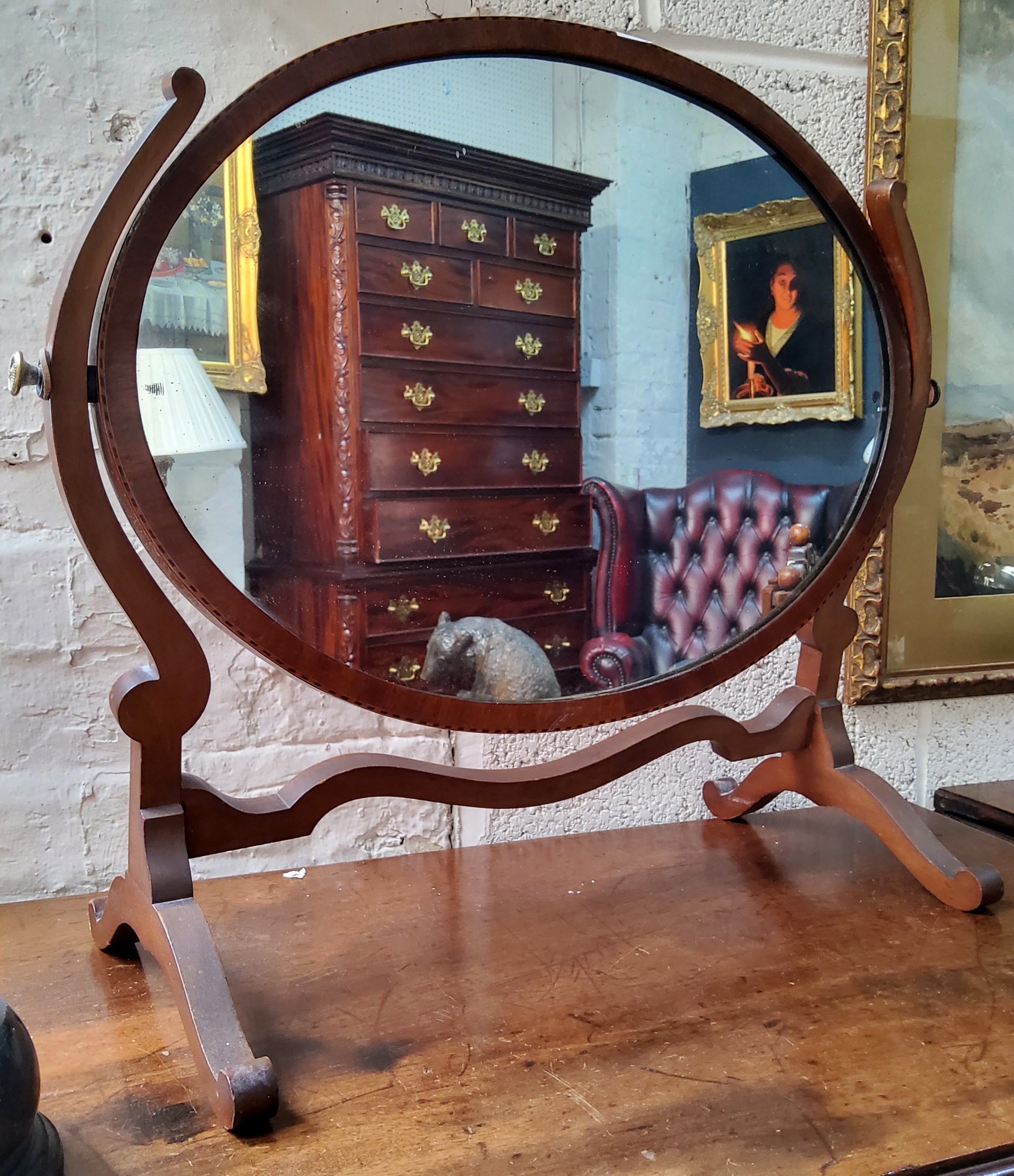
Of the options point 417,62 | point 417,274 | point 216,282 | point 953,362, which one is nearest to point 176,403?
point 216,282

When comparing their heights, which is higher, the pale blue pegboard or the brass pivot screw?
the pale blue pegboard

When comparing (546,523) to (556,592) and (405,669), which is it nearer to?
(556,592)

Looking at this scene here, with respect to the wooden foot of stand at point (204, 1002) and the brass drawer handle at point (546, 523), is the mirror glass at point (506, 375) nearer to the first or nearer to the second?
the brass drawer handle at point (546, 523)

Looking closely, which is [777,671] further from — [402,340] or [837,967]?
[402,340]

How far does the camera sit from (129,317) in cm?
64

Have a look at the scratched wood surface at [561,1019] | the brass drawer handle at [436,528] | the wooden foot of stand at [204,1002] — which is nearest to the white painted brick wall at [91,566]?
the scratched wood surface at [561,1019]

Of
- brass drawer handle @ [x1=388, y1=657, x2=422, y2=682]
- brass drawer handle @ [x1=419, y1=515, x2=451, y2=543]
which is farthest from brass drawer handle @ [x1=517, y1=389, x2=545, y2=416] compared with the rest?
brass drawer handle @ [x1=388, y1=657, x2=422, y2=682]

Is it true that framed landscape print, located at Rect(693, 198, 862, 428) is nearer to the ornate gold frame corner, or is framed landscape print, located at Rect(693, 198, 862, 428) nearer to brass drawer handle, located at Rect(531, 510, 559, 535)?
brass drawer handle, located at Rect(531, 510, 559, 535)

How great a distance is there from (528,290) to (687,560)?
255 mm

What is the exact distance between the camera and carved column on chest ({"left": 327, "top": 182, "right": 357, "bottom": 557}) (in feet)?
2.31

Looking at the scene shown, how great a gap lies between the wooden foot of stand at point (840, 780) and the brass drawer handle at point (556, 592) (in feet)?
0.95

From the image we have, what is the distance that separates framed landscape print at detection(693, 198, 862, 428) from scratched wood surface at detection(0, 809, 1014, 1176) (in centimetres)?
44

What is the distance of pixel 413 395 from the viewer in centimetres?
74

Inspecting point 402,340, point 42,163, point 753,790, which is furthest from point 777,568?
point 42,163
